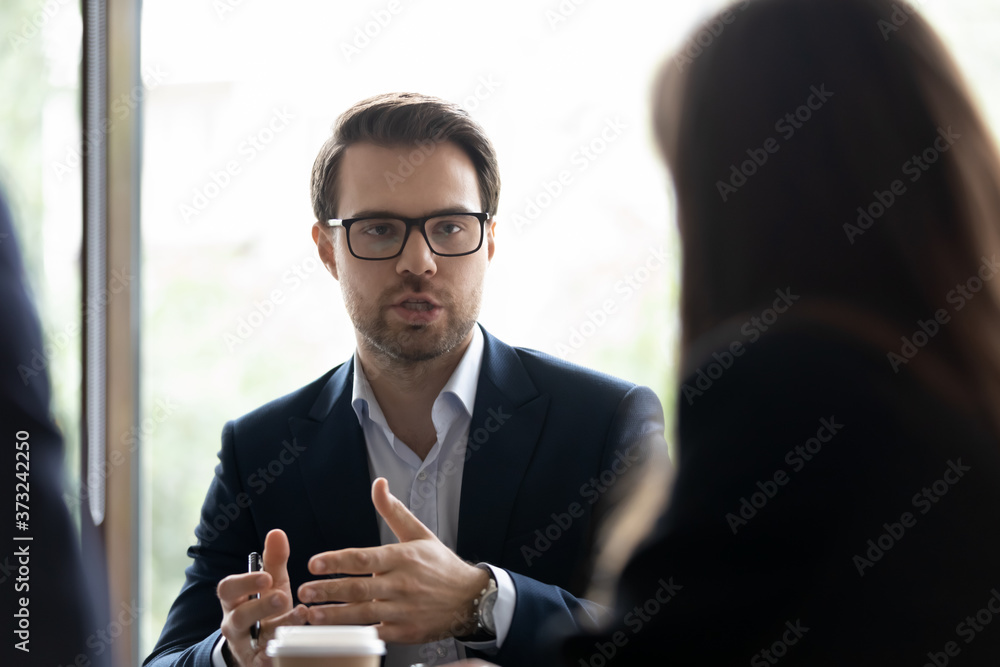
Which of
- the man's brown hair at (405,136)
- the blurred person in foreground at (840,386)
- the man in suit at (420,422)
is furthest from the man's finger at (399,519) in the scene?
the man's brown hair at (405,136)

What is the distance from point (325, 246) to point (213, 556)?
703mm

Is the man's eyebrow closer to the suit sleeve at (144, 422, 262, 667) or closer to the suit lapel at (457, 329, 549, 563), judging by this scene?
the suit lapel at (457, 329, 549, 563)

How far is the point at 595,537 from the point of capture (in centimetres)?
154

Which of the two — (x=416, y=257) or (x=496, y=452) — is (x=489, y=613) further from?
(x=416, y=257)

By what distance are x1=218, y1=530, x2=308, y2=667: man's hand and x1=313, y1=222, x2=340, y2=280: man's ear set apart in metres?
0.78

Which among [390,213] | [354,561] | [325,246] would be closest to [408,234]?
[390,213]

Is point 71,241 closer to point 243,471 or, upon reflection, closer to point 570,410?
point 243,471

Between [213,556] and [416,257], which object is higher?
[416,257]

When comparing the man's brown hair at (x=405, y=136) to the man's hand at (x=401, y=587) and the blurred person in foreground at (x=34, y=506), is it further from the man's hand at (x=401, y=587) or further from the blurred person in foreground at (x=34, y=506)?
the man's hand at (x=401, y=587)

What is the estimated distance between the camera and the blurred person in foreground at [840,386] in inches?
27.6

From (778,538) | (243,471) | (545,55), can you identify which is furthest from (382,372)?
(778,538)

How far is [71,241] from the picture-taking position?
2.26 m

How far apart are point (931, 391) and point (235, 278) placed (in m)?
1.97

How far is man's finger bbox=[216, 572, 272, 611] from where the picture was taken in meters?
1.12
